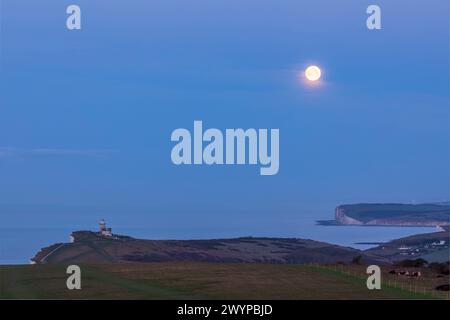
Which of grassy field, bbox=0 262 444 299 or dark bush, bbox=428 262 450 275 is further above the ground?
dark bush, bbox=428 262 450 275

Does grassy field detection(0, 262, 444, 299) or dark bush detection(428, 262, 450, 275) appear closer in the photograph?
grassy field detection(0, 262, 444, 299)

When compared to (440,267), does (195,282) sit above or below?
below

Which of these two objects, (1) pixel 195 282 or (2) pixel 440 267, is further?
(2) pixel 440 267

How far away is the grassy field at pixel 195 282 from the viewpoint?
10988 centimetres

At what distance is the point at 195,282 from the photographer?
130 metres

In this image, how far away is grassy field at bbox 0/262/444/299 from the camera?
109875 millimetres

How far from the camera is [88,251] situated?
191 meters

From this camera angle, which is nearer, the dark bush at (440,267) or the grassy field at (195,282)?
the grassy field at (195,282)
